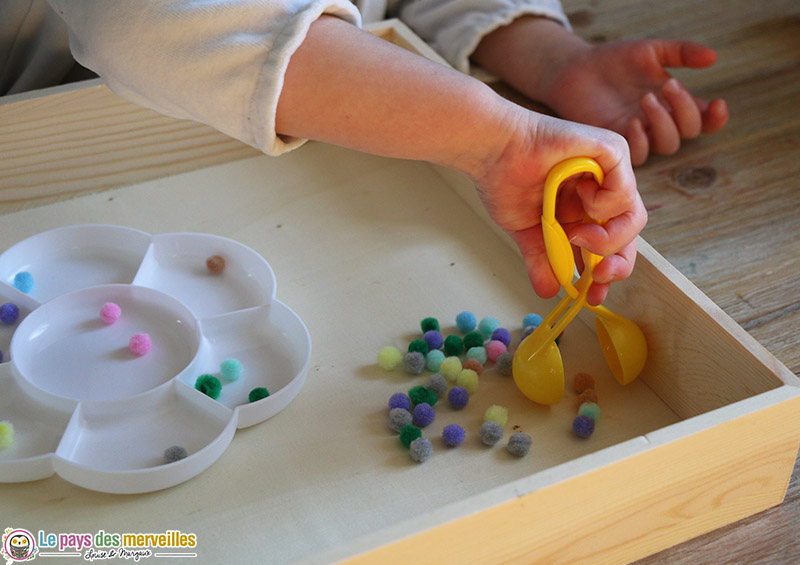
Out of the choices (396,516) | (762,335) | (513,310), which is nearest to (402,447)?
(396,516)

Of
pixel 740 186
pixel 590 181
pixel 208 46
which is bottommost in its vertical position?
pixel 740 186

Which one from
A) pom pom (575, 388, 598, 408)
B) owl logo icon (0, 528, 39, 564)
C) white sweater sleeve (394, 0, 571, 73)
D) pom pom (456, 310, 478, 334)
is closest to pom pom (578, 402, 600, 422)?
pom pom (575, 388, 598, 408)

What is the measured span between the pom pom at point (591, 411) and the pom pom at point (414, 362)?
0.12 metres

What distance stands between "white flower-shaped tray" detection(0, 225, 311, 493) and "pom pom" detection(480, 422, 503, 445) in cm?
13

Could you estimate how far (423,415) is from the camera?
0.55m

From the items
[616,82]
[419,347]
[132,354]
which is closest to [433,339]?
[419,347]

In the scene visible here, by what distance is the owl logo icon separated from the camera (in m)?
0.48

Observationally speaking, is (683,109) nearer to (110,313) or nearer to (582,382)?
(582,382)

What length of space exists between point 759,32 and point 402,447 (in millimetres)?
772

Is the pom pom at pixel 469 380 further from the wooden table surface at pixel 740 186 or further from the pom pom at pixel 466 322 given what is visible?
the wooden table surface at pixel 740 186

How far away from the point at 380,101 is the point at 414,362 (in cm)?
18

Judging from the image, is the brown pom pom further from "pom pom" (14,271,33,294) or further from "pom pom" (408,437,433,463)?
"pom pom" (14,271,33,294)

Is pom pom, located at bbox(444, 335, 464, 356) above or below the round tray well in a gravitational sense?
below

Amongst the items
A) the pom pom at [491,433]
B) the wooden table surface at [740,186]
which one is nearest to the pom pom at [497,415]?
the pom pom at [491,433]
